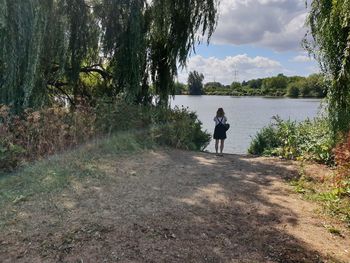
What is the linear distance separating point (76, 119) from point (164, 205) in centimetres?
364

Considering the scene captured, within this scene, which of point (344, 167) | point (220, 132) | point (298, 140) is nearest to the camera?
point (344, 167)

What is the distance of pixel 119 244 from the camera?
3.36 meters

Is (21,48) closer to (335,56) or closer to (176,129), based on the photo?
(176,129)

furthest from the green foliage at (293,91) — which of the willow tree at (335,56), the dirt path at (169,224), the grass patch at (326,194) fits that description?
the dirt path at (169,224)

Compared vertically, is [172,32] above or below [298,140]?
above

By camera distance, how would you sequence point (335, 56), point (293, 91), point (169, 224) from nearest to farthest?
1. point (169, 224)
2. point (335, 56)
3. point (293, 91)

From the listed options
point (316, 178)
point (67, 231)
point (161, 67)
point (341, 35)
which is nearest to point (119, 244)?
point (67, 231)

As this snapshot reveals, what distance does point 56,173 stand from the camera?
5.28m

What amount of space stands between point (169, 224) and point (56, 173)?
2.28 metres

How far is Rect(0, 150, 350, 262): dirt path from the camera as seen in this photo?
10.7ft

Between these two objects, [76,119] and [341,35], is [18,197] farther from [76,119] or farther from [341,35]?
[341,35]

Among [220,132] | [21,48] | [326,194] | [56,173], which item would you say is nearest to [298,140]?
[220,132]

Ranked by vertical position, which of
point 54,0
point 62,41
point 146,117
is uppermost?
point 54,0

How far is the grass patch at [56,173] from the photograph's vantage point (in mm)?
4426
